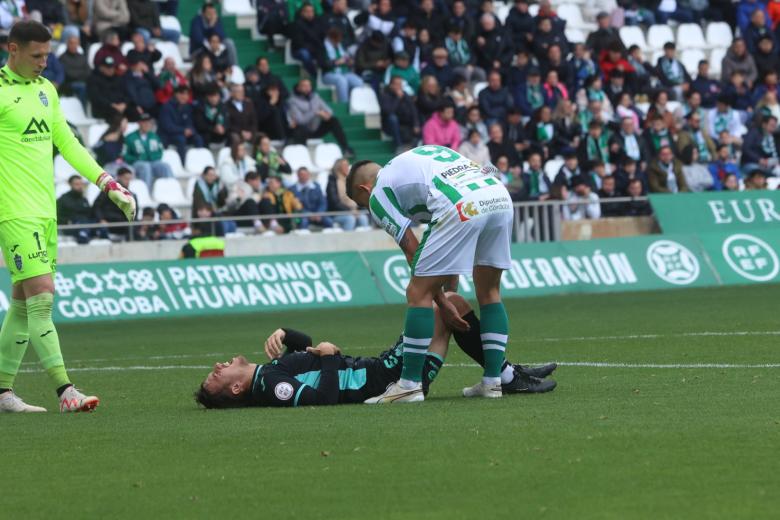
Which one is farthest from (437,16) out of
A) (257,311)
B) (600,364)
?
(600,364)

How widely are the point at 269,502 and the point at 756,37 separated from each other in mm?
29734

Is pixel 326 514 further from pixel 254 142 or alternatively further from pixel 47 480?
pixel 254 142

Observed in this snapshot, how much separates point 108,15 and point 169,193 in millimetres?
3612

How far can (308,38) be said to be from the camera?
98.0 ft

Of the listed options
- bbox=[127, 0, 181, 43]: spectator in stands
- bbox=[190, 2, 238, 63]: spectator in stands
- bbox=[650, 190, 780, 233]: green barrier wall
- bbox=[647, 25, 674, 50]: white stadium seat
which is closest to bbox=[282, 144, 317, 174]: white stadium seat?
bbox=[190, 2, 238, 63]: spectator in stands

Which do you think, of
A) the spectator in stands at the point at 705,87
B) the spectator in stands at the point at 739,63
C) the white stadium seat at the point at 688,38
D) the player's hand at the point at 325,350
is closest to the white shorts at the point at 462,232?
the player's hand at the point at 325,350

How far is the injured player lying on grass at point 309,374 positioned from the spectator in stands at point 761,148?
22.0 meters

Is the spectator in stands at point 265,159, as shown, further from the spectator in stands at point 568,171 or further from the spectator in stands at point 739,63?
the spectator in stands at point 739,63

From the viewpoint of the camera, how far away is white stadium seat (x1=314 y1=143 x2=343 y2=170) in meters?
28.8

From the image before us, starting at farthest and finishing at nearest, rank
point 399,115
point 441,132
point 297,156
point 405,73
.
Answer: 1. point 405,73
2. point 399,115
3. point 441,132
4. point 297,156

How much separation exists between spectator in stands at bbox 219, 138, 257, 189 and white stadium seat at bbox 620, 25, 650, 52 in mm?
10784

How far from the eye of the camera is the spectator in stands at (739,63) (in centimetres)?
3366

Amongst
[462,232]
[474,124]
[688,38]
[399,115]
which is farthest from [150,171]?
[462,232]

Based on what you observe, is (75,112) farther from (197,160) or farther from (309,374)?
(309,374)
